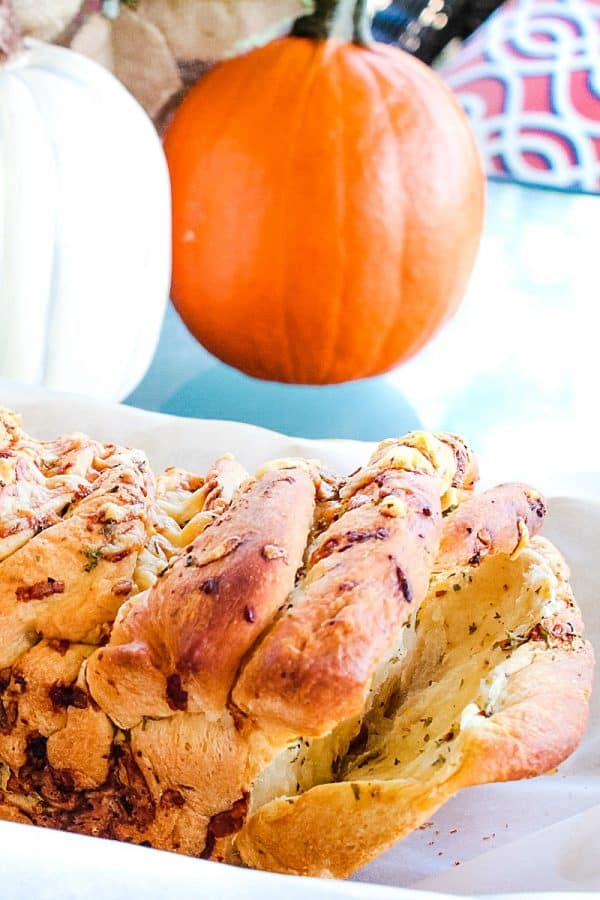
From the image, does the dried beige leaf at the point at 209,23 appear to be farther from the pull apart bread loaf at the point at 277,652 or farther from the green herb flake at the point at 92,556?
the green herb flake at the point at 92,556

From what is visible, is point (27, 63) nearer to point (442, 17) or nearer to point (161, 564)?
point (161, 564)

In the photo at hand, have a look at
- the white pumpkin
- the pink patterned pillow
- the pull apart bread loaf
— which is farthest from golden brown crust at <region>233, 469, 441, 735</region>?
the pink patterned pillow

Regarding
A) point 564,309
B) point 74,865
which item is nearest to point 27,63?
point 564,309

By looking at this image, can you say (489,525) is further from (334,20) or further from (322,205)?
(334,20)

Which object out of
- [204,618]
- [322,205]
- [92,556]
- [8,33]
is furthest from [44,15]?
[204,618]

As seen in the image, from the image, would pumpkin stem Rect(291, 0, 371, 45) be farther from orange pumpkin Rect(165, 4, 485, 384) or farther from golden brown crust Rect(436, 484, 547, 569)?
golden brown crust Rect(436, 484, 547, 569)

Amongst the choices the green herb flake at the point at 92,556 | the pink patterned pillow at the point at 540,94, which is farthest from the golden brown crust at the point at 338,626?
the pink patterned pillow at the point at 540,94

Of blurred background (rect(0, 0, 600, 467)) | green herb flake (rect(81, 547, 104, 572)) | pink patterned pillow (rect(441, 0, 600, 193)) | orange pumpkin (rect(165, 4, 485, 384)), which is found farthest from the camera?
pink patterned pillow (rect(441, 0, 600, 193))
